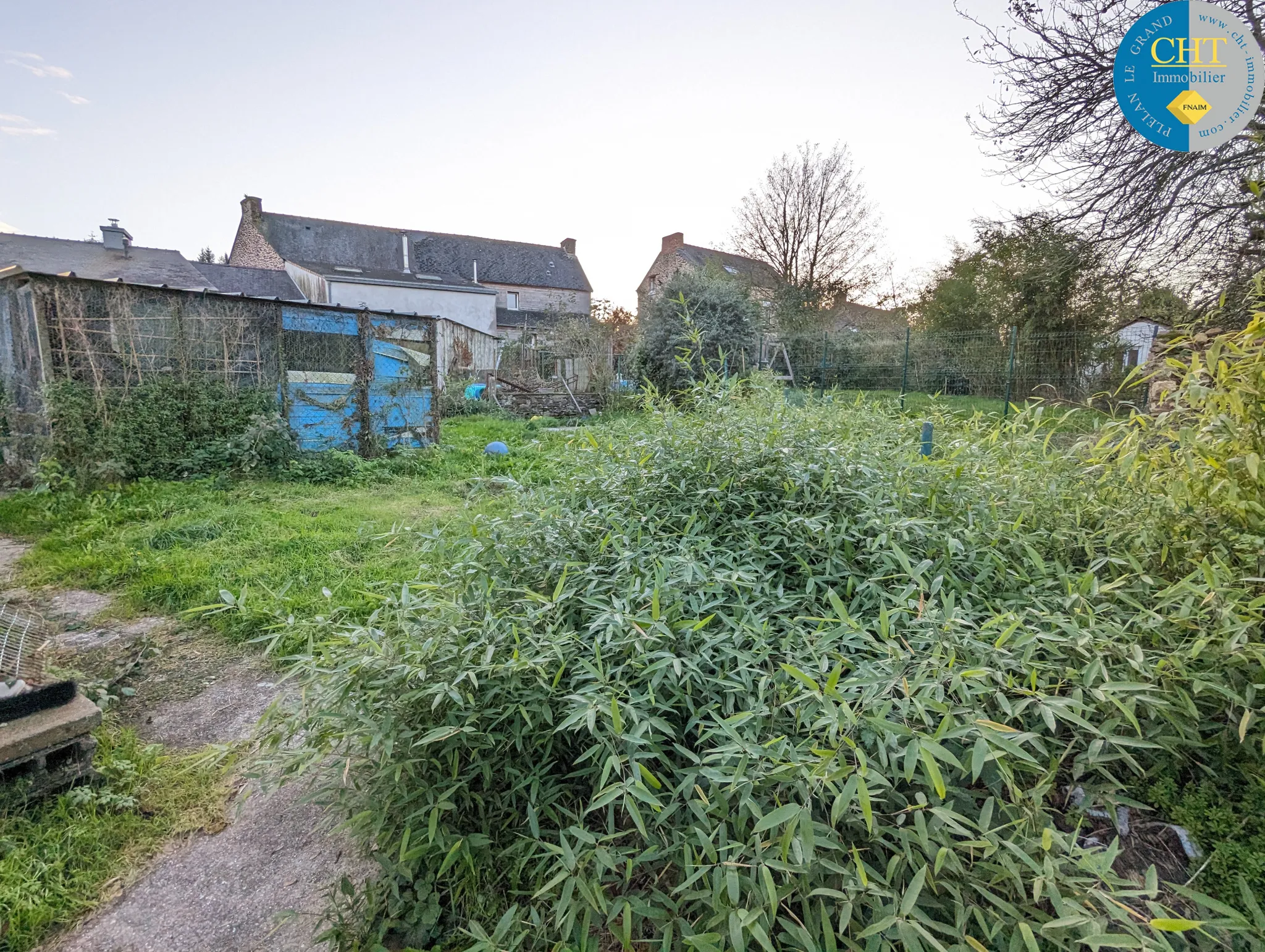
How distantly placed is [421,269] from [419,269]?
13 cm

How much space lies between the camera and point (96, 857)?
1.66 m

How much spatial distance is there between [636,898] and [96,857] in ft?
5.71

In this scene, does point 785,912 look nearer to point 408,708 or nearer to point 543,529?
point 408,708

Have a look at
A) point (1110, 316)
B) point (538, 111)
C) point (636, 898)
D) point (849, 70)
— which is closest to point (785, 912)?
point (636, 898)

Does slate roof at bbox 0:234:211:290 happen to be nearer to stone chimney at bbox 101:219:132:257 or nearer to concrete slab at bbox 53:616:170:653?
stone chimney at bbox 101:219:132:257

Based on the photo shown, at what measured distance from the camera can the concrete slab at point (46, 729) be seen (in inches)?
68.3

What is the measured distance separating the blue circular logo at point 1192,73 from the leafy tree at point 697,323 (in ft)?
23.3

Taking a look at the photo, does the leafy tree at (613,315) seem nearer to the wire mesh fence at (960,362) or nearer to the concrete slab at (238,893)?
the wire mesh fence at (960,362)

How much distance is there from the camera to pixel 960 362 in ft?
34.9

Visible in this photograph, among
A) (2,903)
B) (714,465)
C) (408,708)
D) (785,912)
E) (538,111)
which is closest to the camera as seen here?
(785,912)

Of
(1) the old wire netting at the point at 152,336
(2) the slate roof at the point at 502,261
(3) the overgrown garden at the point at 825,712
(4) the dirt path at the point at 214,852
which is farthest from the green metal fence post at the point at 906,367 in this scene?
(2) the slate roof at the point at 502,261

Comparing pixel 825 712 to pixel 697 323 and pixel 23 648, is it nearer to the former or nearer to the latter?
pixel 23 648

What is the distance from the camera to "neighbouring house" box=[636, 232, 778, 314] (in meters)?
20.0

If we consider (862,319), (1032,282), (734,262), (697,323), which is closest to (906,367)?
(1032,282)
